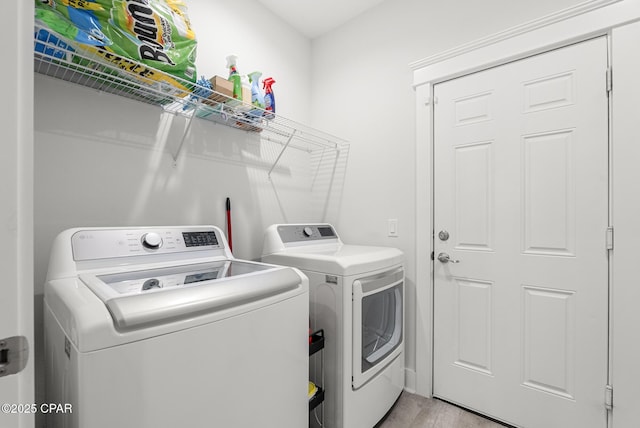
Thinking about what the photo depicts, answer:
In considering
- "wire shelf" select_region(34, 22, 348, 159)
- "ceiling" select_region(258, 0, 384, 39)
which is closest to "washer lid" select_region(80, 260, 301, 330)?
"wire shelf" select_region(34, 22, 348, 159)

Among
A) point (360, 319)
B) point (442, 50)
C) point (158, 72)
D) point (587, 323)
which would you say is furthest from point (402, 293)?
point (158, 72)

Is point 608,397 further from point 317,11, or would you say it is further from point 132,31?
point 317,11

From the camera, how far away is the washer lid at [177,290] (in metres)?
0.76

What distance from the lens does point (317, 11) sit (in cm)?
228

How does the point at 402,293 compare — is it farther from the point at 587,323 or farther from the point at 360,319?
the point at 587,323

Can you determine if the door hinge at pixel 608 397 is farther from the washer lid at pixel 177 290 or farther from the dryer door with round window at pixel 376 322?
the washer lid at pixel 177 290

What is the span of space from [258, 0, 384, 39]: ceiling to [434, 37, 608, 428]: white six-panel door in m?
0.98

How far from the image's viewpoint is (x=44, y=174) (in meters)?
1.25

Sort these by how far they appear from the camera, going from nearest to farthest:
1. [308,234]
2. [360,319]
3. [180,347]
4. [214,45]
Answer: [180,347] < [360,319] < [214,45] < [308,234]

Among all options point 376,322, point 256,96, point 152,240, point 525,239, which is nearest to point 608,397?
point 525,239

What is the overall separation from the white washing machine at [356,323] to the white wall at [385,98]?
262 millimetres

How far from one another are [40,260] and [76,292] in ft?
1.99
